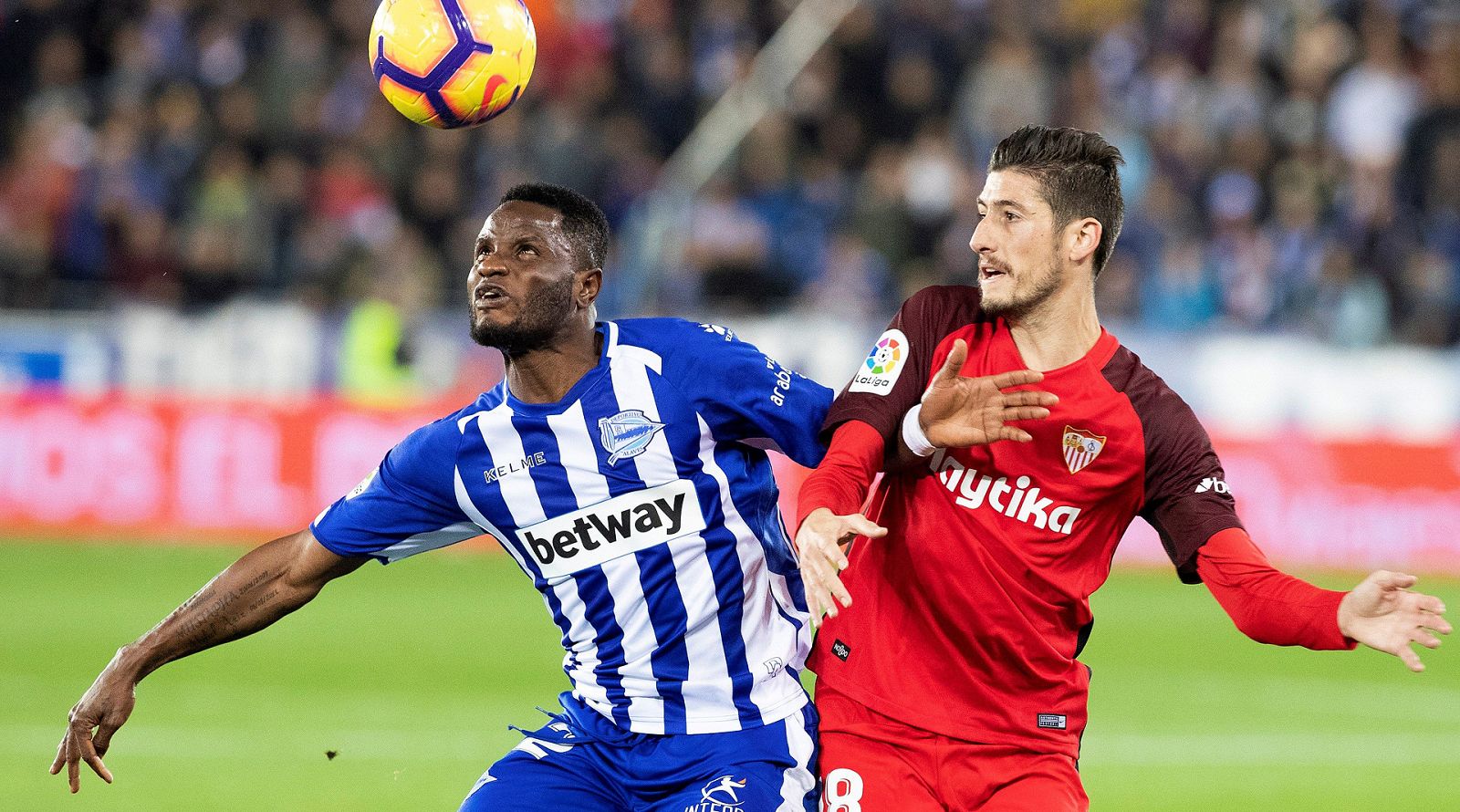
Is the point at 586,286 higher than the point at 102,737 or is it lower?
higher

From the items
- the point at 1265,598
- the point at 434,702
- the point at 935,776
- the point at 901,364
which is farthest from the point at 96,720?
the point at 434,702

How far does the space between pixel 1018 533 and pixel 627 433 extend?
1105 mm

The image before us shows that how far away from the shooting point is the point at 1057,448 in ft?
16.1

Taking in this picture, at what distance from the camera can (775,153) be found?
58.7ft

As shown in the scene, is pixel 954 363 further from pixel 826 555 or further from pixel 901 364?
pixel 826 555

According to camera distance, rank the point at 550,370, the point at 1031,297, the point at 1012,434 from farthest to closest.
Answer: the point at 550,370 → the point at 1031,297 → the point at 1012,434

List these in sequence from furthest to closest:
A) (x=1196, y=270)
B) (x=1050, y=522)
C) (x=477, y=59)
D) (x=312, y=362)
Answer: (x=1196, y=270)
(x=312, y=362)
(x=477, y=59)
(x=1050, y=522)

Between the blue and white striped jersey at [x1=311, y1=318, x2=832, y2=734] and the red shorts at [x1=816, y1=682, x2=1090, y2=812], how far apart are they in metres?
0.28

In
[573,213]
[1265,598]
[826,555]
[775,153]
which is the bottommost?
[1265,598]

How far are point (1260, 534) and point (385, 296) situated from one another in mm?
7759

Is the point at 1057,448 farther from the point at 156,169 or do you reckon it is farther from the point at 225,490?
the point at 156,169

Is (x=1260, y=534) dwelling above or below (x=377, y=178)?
below

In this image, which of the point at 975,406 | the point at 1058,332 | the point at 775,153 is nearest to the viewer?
the point at 975,406

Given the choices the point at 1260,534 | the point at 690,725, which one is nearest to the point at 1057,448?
the point at 690,725
